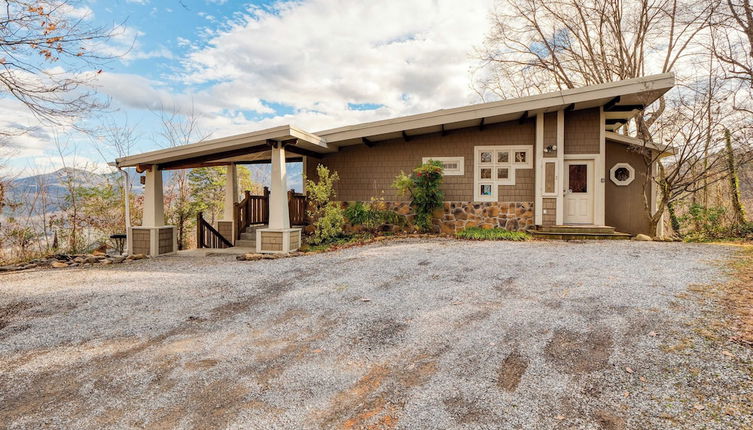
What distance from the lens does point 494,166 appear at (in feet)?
29.7

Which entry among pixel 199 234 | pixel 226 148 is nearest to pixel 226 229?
pixel 199 234

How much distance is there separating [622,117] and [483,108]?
382 cm

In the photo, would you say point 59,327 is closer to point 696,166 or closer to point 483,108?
point 483,108

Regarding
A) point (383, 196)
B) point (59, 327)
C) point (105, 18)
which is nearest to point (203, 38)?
point (105, 18)

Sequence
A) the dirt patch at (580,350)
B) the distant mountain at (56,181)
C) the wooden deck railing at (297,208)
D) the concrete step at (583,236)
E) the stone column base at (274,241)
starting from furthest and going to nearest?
the wooden deck railing at (297,208) → the distant mountain at (56,181) → the concrete step at (583,236) → the stone column base at (274,241) → the dirt patch at (580,350)

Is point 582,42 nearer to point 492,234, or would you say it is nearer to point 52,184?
point 492,234

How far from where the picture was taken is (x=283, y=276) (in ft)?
17.4

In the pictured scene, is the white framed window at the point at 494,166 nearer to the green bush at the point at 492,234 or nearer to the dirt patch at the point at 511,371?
the green bush at the point at 492,234

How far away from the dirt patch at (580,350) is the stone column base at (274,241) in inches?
225

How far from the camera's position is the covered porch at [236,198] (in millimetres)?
7473

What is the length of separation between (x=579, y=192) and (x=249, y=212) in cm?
882

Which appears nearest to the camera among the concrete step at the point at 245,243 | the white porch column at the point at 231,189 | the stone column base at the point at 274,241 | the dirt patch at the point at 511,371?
the dirt patch at the point at 511,371

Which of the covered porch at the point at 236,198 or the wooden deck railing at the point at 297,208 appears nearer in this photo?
the covered porch at the point at 236,198

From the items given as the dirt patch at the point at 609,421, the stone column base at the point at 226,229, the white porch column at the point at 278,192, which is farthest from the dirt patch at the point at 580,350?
the stone column base at the point at 226,229
